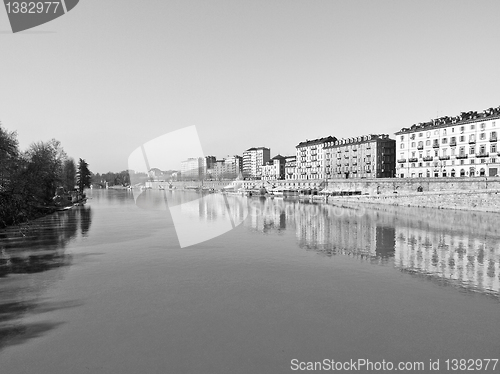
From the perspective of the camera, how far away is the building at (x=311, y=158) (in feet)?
458

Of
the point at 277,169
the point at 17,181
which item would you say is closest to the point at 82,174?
the point at 277,169

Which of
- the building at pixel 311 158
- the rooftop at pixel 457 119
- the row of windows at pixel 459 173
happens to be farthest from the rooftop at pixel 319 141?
the row of windows at pixel 459 173

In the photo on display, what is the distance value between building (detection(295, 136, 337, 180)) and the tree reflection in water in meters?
112

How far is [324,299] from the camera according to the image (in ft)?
57.9

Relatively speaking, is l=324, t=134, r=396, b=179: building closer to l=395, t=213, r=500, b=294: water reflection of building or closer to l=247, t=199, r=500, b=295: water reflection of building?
l=247, t=199, r=500, b=295: water reflection of building

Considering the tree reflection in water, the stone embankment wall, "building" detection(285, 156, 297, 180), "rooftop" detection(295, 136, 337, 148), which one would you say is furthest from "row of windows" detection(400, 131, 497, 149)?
the tree reflection in water

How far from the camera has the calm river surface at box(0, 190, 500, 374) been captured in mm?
12125

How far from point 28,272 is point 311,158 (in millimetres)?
132535

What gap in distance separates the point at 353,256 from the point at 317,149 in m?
118

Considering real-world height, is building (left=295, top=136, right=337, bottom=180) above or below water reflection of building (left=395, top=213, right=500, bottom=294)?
above

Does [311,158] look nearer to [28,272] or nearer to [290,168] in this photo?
[290,168]

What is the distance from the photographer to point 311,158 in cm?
14562

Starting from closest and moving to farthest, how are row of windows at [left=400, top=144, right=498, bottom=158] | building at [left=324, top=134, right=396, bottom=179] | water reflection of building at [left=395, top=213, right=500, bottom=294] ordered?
water reflection of building at [left=395, top=213, right=500, bottom=294] → row of windows at [left=400, top=144, right=498, bottom=158] → building at [left=324, top=134, right=396, bottom=179]

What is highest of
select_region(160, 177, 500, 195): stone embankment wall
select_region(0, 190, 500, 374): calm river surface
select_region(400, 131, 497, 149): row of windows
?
select_region(400, 131, 497, 149): row of windows
